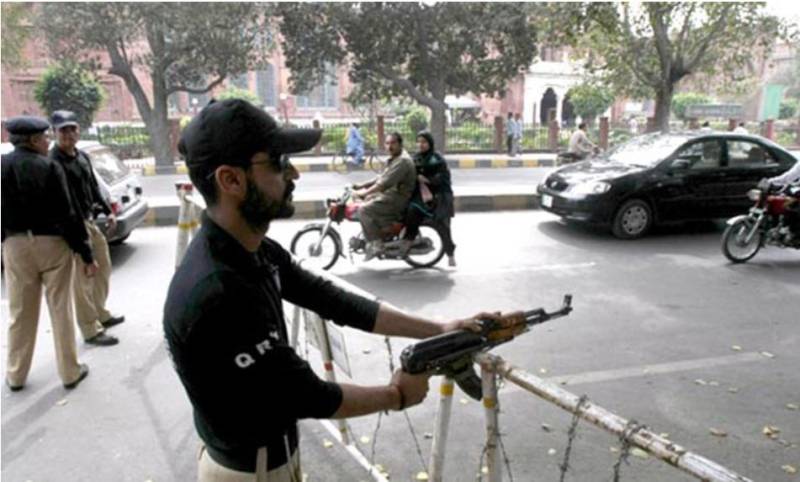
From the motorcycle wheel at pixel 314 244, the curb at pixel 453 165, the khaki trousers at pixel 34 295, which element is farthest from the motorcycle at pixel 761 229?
the curb at pixel 453 165

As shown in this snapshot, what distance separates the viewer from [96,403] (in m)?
3.85

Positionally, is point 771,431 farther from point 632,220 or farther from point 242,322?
point 632,220

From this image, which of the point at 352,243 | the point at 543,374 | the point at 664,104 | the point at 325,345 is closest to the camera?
the point at 325,345

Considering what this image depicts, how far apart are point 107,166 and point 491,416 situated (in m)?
7.05

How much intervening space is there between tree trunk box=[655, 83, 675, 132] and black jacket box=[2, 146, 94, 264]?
611 inches

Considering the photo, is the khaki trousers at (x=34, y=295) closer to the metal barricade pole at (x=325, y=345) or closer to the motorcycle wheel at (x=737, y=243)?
the metal barricade pole at (x=325, y=345)

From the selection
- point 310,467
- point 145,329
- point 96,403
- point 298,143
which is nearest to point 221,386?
A: point 298,143

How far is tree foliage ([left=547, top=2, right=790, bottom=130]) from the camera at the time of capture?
14203mm

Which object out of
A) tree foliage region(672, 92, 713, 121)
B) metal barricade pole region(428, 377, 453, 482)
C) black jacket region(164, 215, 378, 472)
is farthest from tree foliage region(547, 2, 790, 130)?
tree foliage region(672, 92, 713, 121)

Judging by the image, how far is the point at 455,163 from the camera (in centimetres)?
2031

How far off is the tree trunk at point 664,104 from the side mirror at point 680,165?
8.44m

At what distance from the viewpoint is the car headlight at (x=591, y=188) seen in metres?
8.28

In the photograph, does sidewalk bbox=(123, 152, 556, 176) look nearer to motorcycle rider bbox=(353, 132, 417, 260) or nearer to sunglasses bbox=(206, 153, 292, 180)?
motorcycle rider bbox=(353, 132, 417, 260)

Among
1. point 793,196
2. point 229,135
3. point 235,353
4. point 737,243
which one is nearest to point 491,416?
point 235,353
